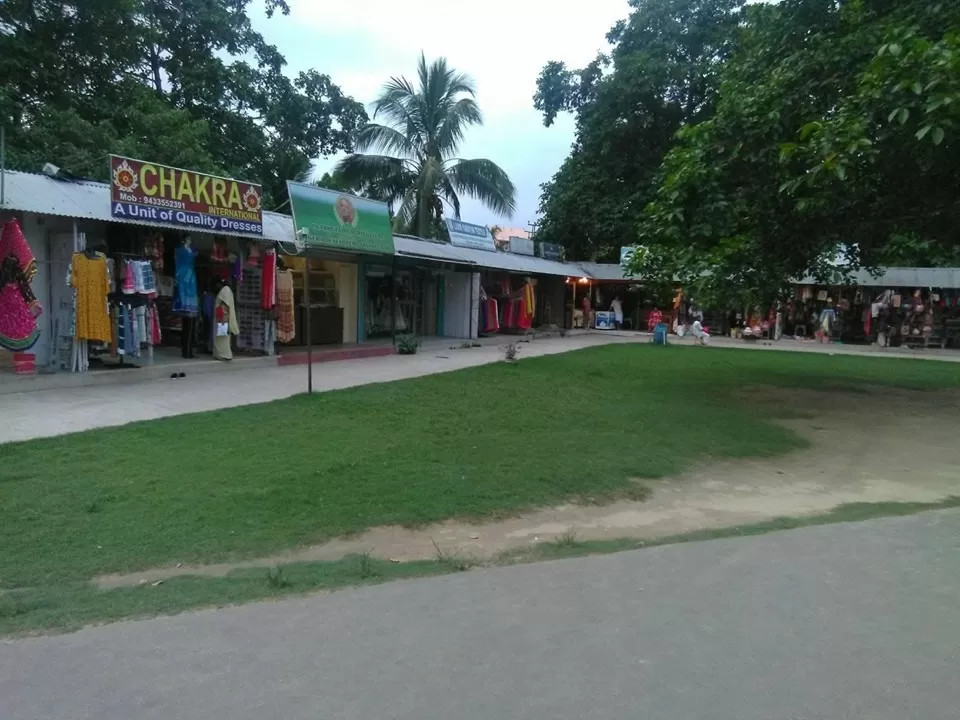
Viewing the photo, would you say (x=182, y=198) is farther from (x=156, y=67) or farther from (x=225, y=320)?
(x=156, y=67)

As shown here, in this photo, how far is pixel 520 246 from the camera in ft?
91.6

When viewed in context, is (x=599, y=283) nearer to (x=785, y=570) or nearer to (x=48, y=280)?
(x=48, y=280)

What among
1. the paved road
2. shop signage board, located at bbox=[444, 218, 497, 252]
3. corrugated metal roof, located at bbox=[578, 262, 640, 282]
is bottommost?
the paved road

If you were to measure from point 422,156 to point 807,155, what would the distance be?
1795 cm

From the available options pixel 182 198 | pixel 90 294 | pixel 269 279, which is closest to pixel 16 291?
pixel 90 294

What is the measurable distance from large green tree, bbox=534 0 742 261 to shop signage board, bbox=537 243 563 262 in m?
2.47

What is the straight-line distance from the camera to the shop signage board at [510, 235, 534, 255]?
27.7 meters

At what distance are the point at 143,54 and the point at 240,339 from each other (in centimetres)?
1325

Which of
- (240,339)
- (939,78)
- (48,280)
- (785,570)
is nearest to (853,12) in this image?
(939,78)

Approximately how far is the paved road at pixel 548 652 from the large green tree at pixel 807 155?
6035 millimetres

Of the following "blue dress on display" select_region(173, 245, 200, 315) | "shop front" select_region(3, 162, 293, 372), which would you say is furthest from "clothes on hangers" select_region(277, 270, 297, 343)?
"blue dress on display" select_region(173, 245, 200, 315)

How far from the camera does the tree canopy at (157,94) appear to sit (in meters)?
17.9

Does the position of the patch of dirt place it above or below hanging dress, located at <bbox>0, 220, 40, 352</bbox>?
below

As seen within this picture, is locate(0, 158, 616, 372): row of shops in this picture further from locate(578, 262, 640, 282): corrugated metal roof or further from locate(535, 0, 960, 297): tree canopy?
locate(578, 262, 640, 282): corrugated metal roof
